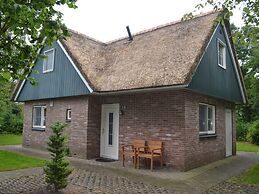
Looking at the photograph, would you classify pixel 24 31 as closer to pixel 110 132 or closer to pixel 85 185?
pixel 85 185

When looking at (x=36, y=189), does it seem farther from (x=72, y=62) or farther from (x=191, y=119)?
(x=72, y=62)

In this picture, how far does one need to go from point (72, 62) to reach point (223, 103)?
8311 mm

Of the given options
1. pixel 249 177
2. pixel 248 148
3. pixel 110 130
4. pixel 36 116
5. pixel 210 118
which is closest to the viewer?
pixel 249 177

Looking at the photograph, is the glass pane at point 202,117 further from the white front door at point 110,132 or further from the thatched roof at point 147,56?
the white front door at point 110,132

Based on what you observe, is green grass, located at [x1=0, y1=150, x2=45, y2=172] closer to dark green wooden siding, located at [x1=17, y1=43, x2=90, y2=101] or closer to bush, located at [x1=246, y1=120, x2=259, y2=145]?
dark green wooden siding, located at [x1=17, y1=43, x2=90, y2=101]

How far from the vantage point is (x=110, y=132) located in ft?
45.3

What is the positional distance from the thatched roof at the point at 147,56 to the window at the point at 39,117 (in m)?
4.79

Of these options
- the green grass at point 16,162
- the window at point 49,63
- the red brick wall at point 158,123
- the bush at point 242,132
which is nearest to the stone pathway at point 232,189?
the red brick wall at point 158,123

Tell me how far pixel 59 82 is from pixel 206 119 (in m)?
7.83

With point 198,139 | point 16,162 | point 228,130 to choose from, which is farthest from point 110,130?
point 228,130

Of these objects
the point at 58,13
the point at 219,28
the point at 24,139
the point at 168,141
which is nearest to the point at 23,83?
the point at 24,139

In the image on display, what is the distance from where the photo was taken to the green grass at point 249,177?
9438 mm

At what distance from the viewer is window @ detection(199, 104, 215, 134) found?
12.9 m

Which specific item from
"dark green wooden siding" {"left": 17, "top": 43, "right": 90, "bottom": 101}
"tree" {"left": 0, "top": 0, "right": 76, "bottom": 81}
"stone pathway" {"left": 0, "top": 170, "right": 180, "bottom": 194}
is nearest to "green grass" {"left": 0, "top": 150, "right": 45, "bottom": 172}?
"stone pathway" {"left": 0, "top": 170, "right": 180, "bottom": 194}
